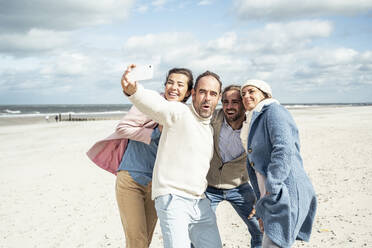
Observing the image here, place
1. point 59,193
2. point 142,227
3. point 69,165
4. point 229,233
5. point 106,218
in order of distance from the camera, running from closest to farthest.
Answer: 1. point 142,227
2. point 229,233
3. point 106,218
4. point 59,193
5. point 69,165

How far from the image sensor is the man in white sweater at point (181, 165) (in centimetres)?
291

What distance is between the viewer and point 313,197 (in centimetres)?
309

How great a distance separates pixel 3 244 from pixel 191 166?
14.7 ft

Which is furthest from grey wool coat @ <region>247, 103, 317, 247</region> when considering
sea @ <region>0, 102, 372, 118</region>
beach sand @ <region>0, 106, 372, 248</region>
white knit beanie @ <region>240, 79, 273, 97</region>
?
sea @ <region>0, 102, 372, 118</region>

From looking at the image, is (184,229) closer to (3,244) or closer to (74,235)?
(74,235)

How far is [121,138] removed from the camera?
3.76 m

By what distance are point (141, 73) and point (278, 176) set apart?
57.4 inches

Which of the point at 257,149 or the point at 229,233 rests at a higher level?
the point at 257,149

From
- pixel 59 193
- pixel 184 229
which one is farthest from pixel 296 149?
pixel 59 193

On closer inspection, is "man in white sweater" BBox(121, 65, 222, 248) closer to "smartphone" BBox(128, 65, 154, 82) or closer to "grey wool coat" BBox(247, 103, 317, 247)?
"smartphone" BBox(128, 65, 154, 82)

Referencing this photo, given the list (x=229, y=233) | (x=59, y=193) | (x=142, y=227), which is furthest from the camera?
(x=59, y=193)

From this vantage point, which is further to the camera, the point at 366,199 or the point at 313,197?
the point at 366,199

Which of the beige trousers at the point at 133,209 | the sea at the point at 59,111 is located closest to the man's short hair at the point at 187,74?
the beige trousers at the point at 133,209

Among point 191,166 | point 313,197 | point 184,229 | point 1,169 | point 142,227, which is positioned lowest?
point 1,169
